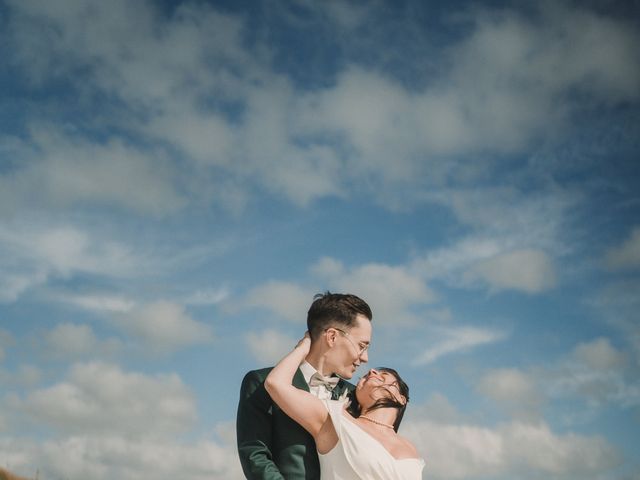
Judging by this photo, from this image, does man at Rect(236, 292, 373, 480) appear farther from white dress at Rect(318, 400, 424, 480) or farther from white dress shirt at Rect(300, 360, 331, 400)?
white dress at Rect(318, 400, 424, 480)

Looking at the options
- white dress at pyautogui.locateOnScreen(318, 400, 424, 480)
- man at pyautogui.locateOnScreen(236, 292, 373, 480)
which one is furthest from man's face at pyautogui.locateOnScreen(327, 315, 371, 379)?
white dress at pyautogui.locateOnScreen(318, 400, 424, 480)

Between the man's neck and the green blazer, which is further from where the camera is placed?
the man's neck

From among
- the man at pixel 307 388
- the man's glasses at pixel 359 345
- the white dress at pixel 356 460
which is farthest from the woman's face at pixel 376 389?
the white dress at pixel 356 460

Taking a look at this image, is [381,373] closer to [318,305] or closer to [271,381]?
[318,305]

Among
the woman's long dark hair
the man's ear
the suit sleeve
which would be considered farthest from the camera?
the woman's long dark hair

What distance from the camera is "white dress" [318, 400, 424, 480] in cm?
768

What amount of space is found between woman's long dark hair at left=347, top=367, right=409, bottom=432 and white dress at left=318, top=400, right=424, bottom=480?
76 cm

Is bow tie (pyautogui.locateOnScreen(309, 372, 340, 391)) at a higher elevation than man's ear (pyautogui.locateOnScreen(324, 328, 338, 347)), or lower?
lower

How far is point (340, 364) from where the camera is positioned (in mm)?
8328

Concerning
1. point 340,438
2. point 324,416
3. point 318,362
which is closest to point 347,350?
point 318,362

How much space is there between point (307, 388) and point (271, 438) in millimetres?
743

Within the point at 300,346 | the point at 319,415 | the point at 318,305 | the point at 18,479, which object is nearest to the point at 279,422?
the point at 319,415

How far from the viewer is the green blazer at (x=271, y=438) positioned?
7.62 metres

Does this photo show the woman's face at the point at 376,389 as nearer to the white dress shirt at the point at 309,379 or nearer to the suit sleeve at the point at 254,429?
the white dress shirt at the point at 309,379
